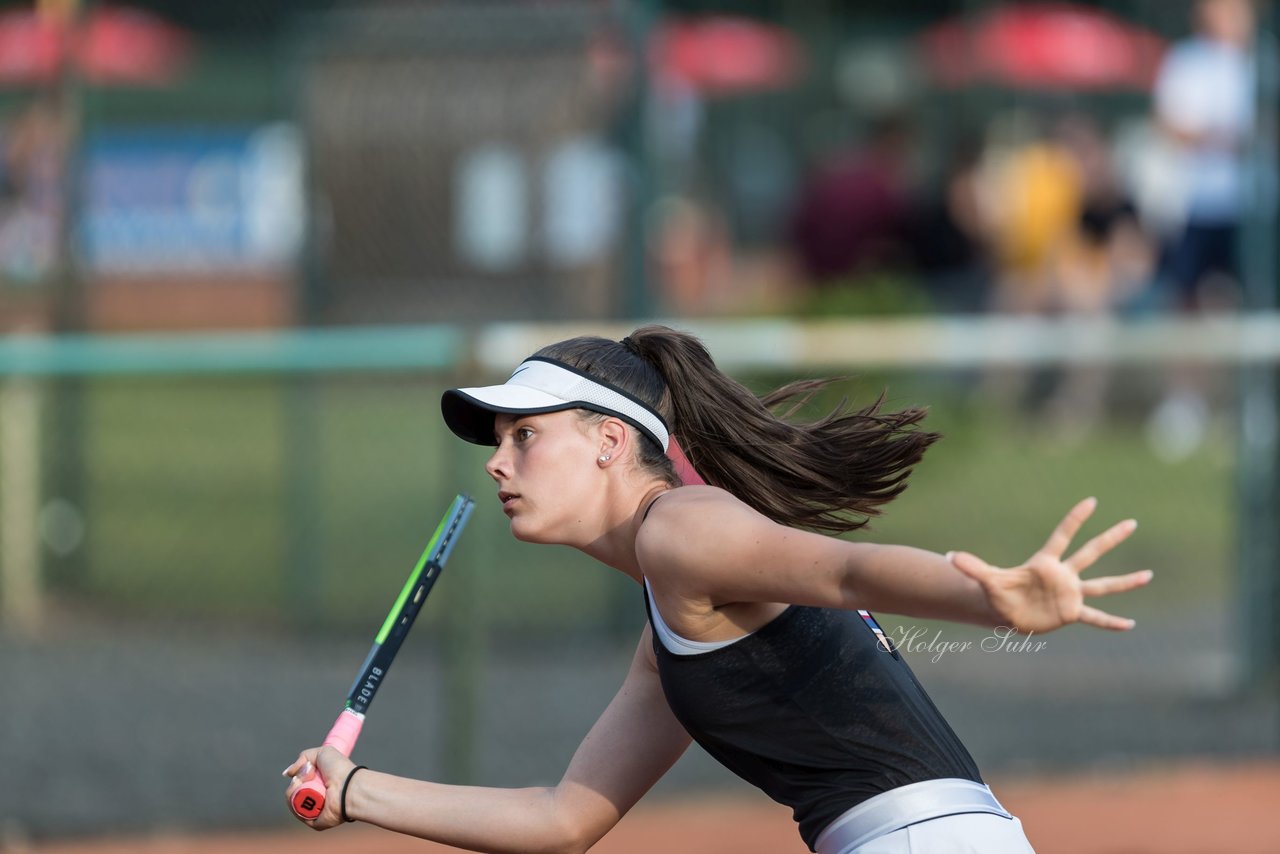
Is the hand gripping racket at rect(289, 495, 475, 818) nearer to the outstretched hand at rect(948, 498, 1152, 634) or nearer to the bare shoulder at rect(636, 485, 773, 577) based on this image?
the bare shoulder at rect(636, 485, 773, 577)

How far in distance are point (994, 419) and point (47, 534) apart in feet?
17.0

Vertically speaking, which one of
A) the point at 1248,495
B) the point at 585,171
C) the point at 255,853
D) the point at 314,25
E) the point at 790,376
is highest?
the point at 314,25

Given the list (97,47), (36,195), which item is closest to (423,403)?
(36,195)

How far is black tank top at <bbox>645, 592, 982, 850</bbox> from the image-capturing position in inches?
122

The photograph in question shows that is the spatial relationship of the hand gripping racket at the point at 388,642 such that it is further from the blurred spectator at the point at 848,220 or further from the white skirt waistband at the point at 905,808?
the blurred spectator at the point at 848,220

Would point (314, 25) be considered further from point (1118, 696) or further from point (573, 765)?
point (573, 765)

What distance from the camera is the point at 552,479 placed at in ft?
10.7

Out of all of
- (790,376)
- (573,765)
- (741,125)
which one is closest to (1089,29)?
(741,125)

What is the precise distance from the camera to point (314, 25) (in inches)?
356

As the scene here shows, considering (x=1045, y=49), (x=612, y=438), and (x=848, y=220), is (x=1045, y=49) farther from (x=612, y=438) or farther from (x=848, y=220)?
(x=612, y=438)

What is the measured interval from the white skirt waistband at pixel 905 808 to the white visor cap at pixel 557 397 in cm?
72
